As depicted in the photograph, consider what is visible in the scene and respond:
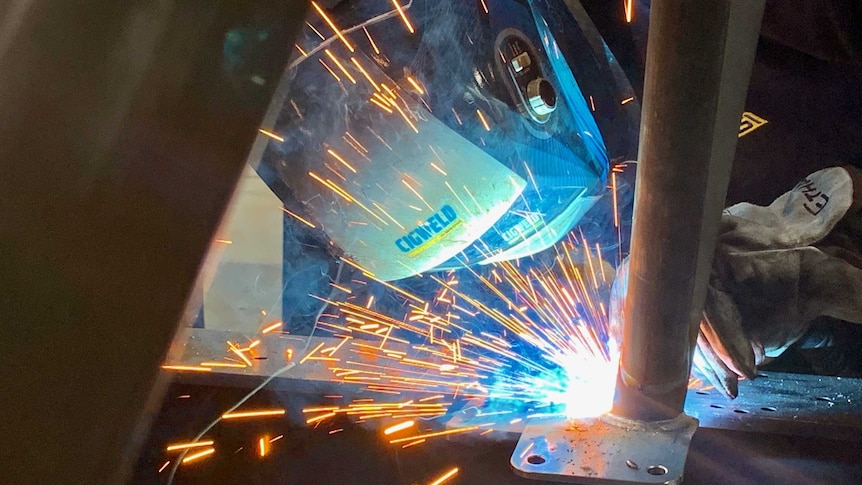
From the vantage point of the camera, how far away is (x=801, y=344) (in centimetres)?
112

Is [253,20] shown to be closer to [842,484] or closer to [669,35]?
[669,35]

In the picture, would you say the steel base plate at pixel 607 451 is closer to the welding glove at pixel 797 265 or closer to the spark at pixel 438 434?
the spark at pixel 438 434

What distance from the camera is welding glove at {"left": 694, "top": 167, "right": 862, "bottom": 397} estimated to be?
3.14 ft

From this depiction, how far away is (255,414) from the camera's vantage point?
0.93m

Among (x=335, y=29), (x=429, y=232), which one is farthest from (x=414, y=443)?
(x=335, y=29)

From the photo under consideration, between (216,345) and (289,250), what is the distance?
0.98 ft

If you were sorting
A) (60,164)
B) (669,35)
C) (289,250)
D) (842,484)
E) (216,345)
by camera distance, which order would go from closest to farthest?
(60,164), (669,35), (842,484), (216,345), (289,250)

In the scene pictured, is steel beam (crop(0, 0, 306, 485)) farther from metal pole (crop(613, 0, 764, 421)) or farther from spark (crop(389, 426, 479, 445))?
spark (crop(389, 426, 479, 445))

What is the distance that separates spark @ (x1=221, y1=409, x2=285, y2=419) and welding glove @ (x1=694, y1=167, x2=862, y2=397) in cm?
56

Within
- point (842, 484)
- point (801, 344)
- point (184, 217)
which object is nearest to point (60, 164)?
point (184, 217)

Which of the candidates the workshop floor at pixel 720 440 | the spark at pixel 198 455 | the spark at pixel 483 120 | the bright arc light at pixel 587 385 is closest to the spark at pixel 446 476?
the workshop floor at pixel 720 440

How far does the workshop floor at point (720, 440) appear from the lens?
753 mm

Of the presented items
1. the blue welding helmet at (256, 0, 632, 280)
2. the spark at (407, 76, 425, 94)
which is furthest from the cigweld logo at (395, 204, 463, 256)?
the spark at (407, 76, 425, 94)

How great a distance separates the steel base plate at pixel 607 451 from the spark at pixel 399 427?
138mm
